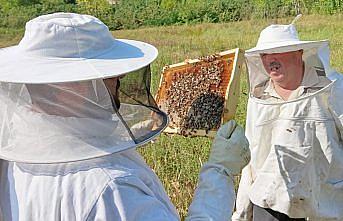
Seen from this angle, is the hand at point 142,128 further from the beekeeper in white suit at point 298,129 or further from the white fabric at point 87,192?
the beekeeper in white suit at point 298,129

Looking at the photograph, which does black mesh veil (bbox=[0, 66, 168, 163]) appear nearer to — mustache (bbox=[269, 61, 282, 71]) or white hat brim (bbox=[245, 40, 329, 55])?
white hat brim (bbox=[245, 40, 329, 55])

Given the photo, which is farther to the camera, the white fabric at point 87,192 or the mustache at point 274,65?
the mustache at point 274,65

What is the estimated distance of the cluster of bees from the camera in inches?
121

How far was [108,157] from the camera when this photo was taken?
175 centimetres

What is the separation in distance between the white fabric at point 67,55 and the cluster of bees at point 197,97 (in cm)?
124

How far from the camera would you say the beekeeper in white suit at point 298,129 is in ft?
9.93

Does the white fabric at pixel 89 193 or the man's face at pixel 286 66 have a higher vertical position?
the white fabric at pixel 89 193

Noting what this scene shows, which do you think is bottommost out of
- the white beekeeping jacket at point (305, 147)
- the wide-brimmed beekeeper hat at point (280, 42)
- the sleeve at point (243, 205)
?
the sleeve at point (243, 205)

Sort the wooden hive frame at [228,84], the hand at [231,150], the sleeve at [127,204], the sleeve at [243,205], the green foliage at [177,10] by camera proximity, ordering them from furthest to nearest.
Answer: the green foliage at [177,10] < the sleeve at [243,205] < the wooden hive frame at [228,84] < the hand at [231,150] < the sleeve at [127,204]

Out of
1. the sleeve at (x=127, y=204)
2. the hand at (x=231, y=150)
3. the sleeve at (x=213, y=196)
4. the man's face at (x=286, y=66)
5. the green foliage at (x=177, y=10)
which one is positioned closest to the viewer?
the sleeve at (x=127, y=204)

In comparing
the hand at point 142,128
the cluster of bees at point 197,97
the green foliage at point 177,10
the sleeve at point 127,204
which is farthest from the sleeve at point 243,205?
the green foliage at point 177,10

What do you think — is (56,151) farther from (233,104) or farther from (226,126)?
(233,104)

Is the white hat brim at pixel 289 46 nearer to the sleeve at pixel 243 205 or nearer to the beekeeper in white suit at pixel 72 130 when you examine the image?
the sleeve at pixel 243 205

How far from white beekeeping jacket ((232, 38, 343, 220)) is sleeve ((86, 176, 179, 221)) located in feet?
5.06
